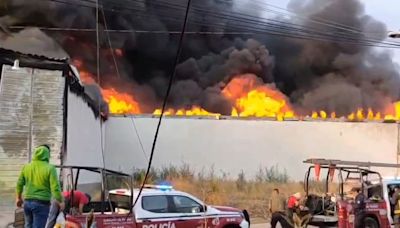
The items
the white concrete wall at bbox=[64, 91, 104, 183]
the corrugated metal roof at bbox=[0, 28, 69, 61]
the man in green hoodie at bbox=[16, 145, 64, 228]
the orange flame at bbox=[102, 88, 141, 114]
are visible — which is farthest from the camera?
the orange flame at bbox=[102, 88, 141, 114]

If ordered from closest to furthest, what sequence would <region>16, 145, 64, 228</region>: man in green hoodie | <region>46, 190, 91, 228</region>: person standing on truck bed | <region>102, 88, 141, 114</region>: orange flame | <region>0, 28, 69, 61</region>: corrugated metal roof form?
<region>16, 145, 64, 228</region>: man in green hoodie, <region>46, 190, 91, 228</region>: person standing on truck bed, <region>0, 28, 69, 61</region>: corrugated metal roof, <region>102, 88, 141, 114</region>: orange flame

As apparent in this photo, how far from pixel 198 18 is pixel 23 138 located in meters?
26.4

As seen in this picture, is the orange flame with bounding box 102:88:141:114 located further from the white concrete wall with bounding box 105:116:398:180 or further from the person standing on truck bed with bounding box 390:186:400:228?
the person standing on truck bed with bounding box 390:186:400:228

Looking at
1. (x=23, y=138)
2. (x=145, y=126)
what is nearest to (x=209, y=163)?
(x=145, y=126)

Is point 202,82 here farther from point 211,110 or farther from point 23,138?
point 23,138

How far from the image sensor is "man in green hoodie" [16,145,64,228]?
7.82 m

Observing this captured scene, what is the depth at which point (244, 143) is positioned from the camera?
93.2 feet

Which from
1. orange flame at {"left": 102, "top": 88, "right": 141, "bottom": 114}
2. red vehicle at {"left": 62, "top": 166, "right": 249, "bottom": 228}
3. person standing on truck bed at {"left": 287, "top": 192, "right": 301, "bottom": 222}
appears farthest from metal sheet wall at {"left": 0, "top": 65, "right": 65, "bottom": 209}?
orange flame at {"left": 102, "top": 88, "right": 141, "bottom": 114}

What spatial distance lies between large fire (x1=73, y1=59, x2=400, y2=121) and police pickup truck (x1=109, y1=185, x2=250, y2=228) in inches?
686

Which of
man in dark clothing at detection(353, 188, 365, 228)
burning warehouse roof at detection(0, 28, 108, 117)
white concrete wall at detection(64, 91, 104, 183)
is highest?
burning warehouse roof at detection(0, 28, 108, 117)

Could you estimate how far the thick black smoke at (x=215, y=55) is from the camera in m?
33.5

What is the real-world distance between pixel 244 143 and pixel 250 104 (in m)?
7.38

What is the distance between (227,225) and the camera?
1185 centimetres

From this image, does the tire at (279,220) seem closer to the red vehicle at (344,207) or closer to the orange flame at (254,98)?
the red vehicle at (344,207)
